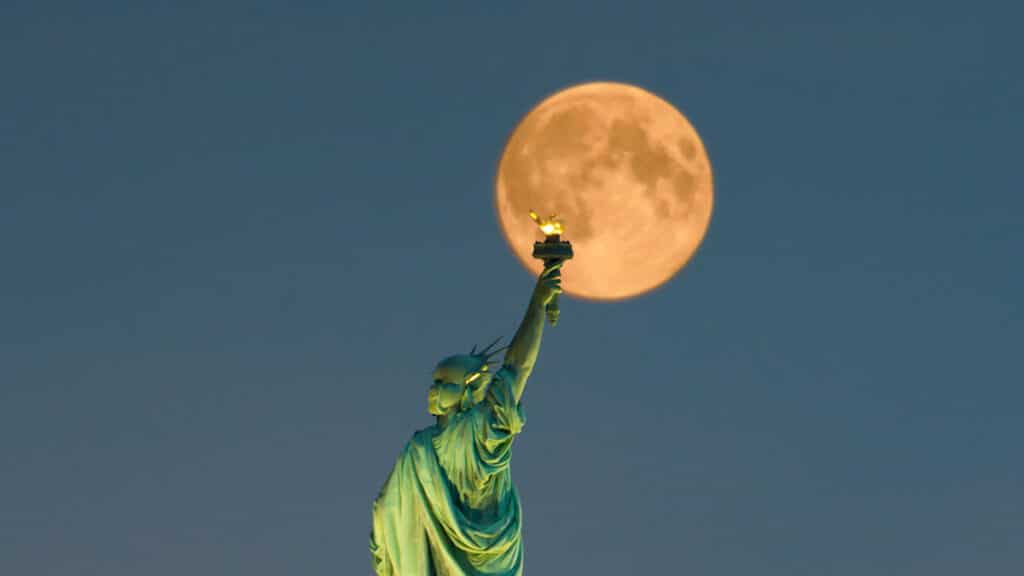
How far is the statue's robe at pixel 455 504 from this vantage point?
34.2 metres

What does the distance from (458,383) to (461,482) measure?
0.91 m

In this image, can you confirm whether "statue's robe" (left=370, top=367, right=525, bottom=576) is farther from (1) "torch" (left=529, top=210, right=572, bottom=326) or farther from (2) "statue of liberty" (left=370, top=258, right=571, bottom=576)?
(1) "torch" (left=529, top=210, right=572, bottom=326)

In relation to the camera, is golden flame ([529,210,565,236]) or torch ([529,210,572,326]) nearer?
torch ([529,210,572,326])

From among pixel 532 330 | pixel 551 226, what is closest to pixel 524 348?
pixel 532 330

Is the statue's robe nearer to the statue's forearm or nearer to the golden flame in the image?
the statue's forearm

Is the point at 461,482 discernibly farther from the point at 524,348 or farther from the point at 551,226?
the point at 551,226

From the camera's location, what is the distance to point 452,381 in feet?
113

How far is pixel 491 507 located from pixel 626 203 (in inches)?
164

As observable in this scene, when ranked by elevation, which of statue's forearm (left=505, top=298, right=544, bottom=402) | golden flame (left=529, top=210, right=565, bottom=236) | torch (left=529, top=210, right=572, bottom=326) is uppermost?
golden flame (left=529, top=210, right=565, bottom=236)

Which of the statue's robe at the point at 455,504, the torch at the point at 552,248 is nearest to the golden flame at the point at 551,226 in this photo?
the torch at the point at 552,248

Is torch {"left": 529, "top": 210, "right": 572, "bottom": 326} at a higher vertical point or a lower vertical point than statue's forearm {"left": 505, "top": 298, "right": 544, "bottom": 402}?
higher

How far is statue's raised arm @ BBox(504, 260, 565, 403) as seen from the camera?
111 ft

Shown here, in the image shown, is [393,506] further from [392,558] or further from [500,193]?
[500,193]

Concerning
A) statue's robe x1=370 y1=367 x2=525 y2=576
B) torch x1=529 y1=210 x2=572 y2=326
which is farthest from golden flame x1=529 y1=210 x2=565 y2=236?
statue's robe x1=370 y1=367 x2=525 y2=576
